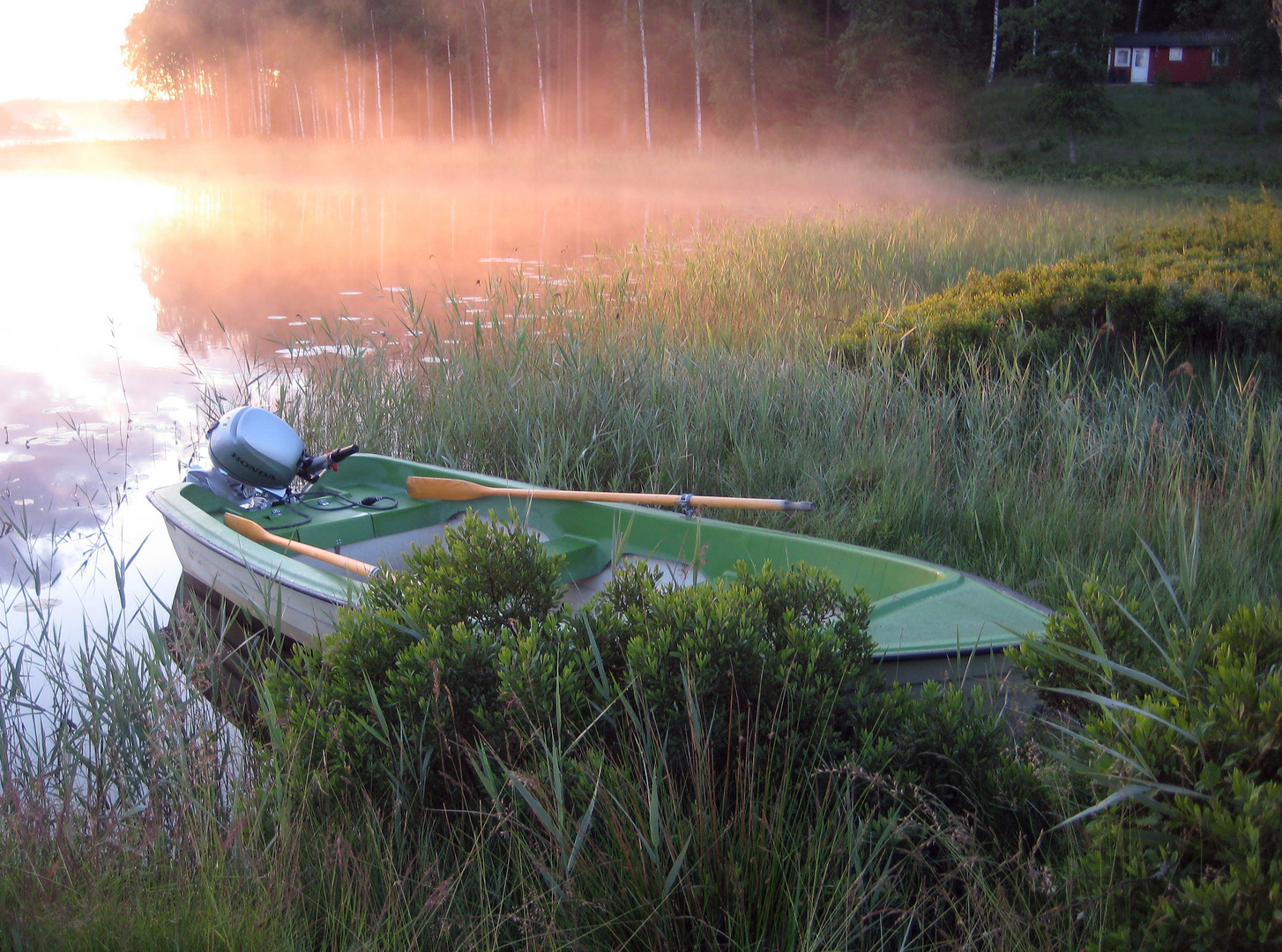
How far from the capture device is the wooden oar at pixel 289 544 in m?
3.11

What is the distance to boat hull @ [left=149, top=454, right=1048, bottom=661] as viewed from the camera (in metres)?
2.46

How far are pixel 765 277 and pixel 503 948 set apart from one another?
676 centimetres

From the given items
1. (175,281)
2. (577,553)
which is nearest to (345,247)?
(175,281)

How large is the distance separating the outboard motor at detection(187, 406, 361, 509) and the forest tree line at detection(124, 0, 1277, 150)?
2468 centimetres

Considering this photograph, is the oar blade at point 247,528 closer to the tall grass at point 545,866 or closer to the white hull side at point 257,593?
the white hull side at point 257,593

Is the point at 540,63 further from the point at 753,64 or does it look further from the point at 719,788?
the point at 719,788

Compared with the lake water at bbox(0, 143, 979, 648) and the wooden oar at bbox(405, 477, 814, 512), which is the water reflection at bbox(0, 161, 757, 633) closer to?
the lake water at bbox(0, 143, 979, 648)

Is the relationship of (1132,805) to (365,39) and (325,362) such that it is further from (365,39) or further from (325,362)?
(365,39)

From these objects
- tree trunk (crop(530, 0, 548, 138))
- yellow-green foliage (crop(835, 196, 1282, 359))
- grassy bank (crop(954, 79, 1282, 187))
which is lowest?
yellow-green foliage (crop(835, 196, 1282, 359))

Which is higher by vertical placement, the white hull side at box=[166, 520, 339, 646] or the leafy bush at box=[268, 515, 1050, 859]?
the leafy bush at box=[268, 515, 1050, 859]

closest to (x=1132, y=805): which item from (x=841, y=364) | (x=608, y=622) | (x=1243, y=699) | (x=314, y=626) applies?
(x=1243, y=699)

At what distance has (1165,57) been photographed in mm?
42281

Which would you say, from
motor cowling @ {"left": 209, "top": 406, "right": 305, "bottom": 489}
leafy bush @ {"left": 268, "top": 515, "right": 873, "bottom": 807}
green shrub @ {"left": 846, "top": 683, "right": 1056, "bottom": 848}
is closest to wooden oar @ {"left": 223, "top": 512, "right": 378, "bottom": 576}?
motor cowling @ {"left": 209, "top": 406, "right": 305, "bottom": 489}

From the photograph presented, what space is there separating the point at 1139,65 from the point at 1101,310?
46.1 metres
